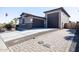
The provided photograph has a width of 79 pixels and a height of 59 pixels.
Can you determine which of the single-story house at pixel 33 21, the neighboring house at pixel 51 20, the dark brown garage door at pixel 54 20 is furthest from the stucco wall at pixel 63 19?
the single-story house at pixel 33 21

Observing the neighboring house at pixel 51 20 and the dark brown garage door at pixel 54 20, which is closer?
the neighboring house at pixel 51 20

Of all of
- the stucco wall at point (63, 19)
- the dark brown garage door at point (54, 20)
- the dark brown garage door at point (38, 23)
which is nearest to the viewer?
the dark brown garage door at point (38, 23)

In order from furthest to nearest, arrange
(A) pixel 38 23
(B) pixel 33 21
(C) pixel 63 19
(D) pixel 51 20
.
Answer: (C) pixel 63 19, (D) pixel 51 20, (A) pixel 38 23, (B) pixel 33 21

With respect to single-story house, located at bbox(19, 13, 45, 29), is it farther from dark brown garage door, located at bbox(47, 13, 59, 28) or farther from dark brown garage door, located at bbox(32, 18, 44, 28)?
dark brown garage door, located at bbox(47, 13, 59, 28)

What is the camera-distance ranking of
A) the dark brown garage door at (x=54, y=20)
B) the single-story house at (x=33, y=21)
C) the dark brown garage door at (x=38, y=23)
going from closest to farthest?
the single-story house at (x=33, y=21)
the dark brown garage door at (x=38, y=23)
the dark brown garage door at (x=54, y=20)

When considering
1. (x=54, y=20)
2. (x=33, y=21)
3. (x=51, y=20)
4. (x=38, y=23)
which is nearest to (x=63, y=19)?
(x=54, y=20)

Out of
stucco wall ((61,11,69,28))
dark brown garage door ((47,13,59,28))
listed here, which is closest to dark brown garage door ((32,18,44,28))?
dark brown garage door ((47,13,59,28))

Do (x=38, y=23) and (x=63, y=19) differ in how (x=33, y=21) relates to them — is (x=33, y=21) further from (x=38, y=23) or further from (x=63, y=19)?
(x=63, y=19)

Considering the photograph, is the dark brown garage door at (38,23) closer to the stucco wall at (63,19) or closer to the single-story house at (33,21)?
the single-story house at (33,21)
